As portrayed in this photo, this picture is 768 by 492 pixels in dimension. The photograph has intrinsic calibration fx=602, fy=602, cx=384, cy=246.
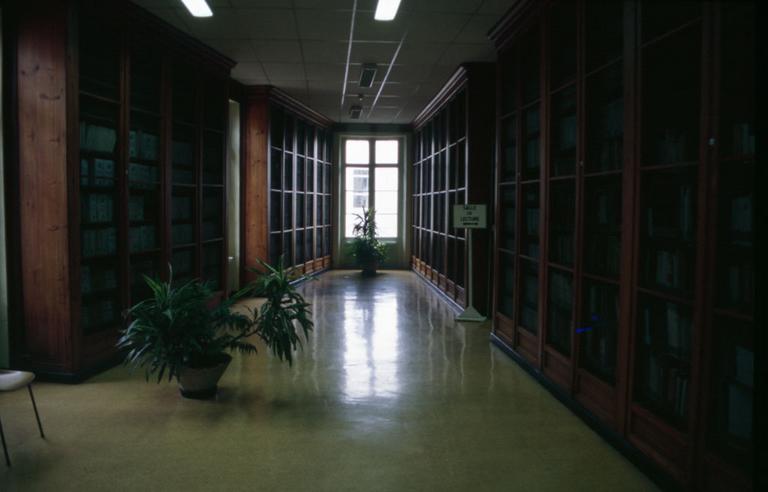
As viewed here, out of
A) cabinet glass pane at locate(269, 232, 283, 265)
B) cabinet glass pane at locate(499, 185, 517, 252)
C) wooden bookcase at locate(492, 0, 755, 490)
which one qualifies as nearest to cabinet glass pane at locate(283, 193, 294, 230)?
cabinet glass pane at locate(269, 232, 283, 265)

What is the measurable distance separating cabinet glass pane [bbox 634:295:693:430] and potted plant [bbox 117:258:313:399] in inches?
88.5

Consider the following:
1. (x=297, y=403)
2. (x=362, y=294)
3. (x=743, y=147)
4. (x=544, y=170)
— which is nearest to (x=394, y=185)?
(x=362, y=294)

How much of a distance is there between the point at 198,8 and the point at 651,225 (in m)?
4.35

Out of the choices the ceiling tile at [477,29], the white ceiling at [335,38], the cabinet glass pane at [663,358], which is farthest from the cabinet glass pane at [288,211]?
the cabinet glass pane at [663,358]

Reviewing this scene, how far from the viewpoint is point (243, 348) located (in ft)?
14.4

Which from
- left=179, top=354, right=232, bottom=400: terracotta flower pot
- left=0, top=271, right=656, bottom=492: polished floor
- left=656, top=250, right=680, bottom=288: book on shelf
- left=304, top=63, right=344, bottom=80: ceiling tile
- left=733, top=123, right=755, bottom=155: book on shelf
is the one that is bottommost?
left=0, top=271, right=656, bottom=492: polished floor

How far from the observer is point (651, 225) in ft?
10.7

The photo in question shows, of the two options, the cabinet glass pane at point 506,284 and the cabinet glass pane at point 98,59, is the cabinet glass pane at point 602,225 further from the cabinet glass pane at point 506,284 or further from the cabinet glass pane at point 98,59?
the cabinet glass pane at point 98,59

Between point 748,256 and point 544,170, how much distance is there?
244 cm

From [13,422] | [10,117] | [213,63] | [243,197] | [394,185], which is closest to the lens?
[13,422]

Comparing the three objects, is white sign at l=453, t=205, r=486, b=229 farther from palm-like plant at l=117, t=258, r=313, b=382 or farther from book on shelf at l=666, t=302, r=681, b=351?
book on shelf at l=666, t=302, r=681, b=351

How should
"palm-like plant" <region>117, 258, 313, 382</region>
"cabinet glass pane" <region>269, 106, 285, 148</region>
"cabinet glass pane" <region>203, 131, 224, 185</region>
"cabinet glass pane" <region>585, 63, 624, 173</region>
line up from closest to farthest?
"cabinet glass pane" <region>585, 63, 624, 173</region>, "palm-like plant" <region>117, 258, 313, 382</region>, "cabinet glass pane" <region>203, 131, 224, 185</region>, "cabinet glass pane" <region>269, 106, 285, 148</region>

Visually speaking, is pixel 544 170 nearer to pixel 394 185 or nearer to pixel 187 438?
pixel 187 438

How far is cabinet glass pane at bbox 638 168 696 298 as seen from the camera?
9.64 feet
